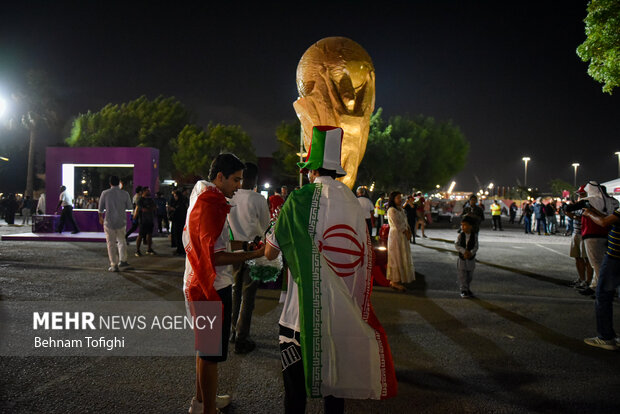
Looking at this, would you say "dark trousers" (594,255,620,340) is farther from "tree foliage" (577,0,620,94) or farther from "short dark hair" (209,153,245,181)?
"tree foliage" (577,0,620,94)

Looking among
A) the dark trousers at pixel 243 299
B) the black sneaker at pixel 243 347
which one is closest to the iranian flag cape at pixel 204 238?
the dark trousers at pixel 243 299

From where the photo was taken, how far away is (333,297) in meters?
2.19

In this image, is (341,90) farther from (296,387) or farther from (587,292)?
(296,387)

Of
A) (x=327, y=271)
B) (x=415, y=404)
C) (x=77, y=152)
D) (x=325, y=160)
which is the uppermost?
(x=77, y=152)

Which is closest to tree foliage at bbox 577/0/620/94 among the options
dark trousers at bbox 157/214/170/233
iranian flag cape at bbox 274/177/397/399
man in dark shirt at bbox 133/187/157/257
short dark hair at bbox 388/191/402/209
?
short dark hair at bbox 388/191/402/209

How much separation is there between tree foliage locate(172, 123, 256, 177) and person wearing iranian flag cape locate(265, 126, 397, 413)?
1735 inches

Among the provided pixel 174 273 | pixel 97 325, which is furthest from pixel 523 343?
pixel 174 273

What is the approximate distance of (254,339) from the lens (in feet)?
15.3

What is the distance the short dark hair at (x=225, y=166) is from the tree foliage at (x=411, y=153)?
3555 cm

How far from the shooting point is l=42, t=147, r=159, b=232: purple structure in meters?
16.3

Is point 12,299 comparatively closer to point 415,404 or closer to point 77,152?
point 415,404

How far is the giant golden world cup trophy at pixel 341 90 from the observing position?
7793mm

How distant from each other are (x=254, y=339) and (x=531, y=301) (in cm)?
476

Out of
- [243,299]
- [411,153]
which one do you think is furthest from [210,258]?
[411,153]
